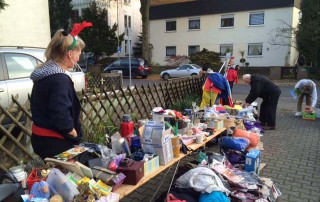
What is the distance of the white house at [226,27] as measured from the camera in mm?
22703

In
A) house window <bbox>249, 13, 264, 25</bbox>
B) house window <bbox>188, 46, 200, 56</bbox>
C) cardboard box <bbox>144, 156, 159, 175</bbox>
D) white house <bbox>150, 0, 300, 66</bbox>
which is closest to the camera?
cardboard box <bbox>144, 156, 159, 175</bbox>

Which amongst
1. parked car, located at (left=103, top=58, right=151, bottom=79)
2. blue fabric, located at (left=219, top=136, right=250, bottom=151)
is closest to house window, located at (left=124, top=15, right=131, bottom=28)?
parked car, located at (left=103, top=58, right=151, bottom=79)

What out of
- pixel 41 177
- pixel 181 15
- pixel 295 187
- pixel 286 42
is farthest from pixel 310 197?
pixel 181 15

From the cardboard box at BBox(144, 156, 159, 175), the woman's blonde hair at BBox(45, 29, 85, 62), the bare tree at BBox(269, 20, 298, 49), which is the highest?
the bare tree at BBox(269, 20, 298, 49)

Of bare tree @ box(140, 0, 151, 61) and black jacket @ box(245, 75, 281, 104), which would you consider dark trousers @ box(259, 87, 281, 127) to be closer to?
black jacket @ box(245, 75, 281, 104)

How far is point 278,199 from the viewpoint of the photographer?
11.5 ft

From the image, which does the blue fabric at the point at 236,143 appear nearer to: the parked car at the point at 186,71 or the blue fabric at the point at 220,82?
the blue fabric at the point at 220,82

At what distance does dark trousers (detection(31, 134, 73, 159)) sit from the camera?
228 cm

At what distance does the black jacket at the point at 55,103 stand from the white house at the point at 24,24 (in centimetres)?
1029

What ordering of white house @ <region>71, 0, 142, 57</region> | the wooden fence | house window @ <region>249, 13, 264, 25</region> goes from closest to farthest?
the wooden fence
house window @ <region>249, 13, 264, 25</region>
white house @ <region>71, 0, 142, 57</region>

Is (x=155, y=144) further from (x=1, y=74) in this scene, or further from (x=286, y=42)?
(x=286, y=42)

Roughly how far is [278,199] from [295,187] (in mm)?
491

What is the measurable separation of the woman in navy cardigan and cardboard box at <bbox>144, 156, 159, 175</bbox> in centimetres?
72

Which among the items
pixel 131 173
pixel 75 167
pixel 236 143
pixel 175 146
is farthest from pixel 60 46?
pixel 236 143
